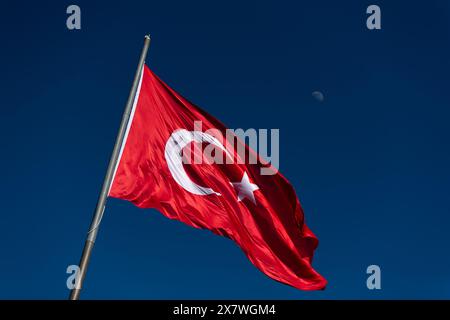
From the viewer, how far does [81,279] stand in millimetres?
8617

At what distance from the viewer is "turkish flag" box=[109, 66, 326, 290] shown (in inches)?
452

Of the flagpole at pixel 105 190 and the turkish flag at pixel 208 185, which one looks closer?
the flagpole at pixel 105 190

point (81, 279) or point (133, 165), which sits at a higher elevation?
point (133, 165)

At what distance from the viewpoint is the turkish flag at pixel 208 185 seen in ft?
37.6

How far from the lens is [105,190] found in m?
9.62

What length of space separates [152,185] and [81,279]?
3213 millimetres

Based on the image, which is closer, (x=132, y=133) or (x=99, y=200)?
(x=99, y=200)

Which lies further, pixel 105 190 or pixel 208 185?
pixel 208 185

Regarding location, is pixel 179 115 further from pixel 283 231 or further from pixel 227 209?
pixel 283 231

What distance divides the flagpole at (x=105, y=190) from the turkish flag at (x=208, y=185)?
0.65 m

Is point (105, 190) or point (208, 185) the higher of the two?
point (208, 185)

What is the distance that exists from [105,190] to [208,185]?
343 cm

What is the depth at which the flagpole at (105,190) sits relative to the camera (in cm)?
868
